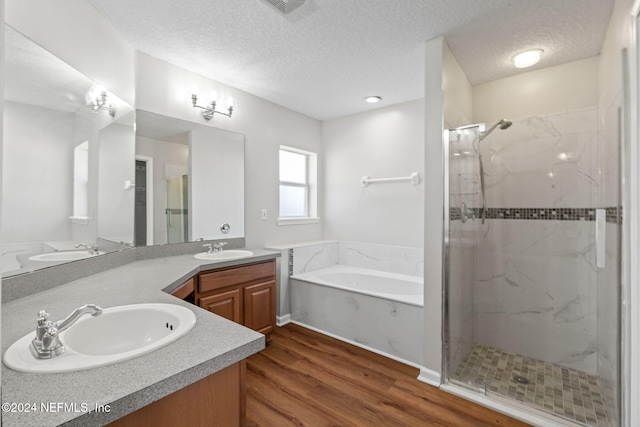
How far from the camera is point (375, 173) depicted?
3.69 m

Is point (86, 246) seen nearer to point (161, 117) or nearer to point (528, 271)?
point (161, 117)

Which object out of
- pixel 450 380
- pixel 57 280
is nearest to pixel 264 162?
pixel 57 280

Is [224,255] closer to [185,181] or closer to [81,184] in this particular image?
[185,181]

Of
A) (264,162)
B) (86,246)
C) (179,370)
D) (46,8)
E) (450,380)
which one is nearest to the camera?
(179,370)

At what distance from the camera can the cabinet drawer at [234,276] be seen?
221cm

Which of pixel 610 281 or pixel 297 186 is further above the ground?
pixel 297 186

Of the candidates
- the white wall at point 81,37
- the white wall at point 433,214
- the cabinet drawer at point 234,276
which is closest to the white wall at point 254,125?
the white wall at point 81,37

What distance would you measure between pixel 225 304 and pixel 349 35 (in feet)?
7.17

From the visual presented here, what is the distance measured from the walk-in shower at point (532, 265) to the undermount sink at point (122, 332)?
5.88 ft

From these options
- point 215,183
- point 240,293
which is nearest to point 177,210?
point 215,183

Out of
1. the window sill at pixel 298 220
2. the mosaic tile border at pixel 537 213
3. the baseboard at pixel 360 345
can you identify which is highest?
the mosaic tile border at pixel 537 213

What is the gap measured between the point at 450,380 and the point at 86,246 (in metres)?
2.52

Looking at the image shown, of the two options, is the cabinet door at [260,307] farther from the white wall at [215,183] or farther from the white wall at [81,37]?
the white wall at [81,37]

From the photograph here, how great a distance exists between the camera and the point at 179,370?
82cm
